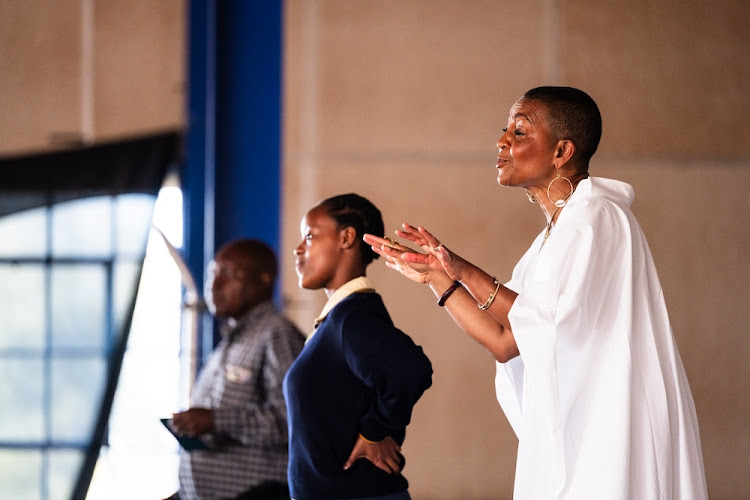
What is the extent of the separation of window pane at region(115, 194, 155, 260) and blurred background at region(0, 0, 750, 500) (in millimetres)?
380

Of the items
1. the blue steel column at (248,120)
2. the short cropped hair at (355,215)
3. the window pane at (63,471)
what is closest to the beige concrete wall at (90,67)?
the blue steel column at (248,120)

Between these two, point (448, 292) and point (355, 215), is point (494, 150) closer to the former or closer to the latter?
point (355, 215)

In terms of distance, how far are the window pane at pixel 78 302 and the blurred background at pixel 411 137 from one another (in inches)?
26.3

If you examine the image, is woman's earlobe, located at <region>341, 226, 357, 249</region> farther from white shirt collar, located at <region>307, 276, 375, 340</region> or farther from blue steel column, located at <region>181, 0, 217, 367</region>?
blue steel column, located at <region>181, 0, 217, 367</region>

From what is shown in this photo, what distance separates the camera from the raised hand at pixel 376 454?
191 cm

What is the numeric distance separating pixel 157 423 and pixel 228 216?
1144mm

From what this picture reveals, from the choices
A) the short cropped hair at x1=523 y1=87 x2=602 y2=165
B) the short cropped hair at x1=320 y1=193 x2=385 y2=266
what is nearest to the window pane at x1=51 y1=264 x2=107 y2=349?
the short cropped hair at x1=320 y1=193 x2=385 y2=266

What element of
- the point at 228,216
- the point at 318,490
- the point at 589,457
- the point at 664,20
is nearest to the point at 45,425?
the point at 228,216

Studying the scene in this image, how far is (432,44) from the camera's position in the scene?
4.55m

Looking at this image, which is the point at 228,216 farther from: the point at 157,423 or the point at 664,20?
the point at 664,20

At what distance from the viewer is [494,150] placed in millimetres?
4559

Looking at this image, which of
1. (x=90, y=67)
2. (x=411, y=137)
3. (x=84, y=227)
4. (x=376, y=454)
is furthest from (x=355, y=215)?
(x=90, y=67)

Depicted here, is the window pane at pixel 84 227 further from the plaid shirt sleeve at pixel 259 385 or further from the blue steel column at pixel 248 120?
the plaid shirt sleeve at pixel 259 385

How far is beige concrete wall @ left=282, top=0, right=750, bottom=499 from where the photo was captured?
4465 mm
